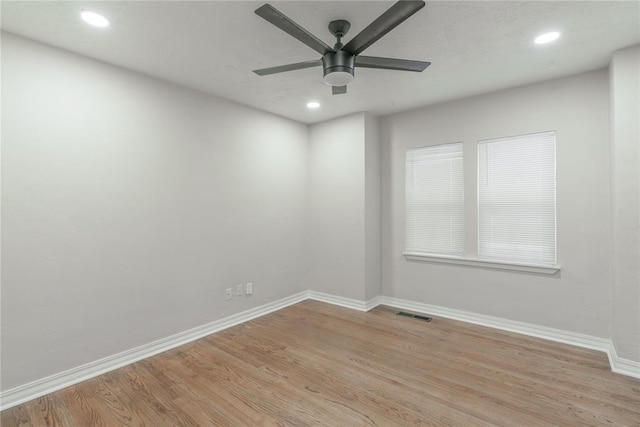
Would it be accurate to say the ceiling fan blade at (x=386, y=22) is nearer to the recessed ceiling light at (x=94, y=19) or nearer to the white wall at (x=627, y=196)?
the recessed ceiling light at (x=94, y=19)

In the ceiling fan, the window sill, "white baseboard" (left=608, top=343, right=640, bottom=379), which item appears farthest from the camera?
the window sill

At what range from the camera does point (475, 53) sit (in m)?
2.64

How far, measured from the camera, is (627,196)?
2.58 meters

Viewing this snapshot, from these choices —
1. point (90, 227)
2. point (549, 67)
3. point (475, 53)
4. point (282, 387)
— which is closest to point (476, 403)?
point (282, 387)

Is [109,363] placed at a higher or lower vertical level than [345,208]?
lower

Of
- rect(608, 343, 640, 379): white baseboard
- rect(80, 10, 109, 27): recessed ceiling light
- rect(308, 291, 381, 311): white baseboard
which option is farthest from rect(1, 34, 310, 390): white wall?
rect(608, 343, 640, 379): white baseboard

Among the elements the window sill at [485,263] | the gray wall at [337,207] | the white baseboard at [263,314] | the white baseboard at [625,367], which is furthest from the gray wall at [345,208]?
the white baseboard at [625,367]

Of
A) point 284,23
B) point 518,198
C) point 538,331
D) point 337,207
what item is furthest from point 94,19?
point 538,331

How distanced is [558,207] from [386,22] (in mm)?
2762

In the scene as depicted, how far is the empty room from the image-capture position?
218cm

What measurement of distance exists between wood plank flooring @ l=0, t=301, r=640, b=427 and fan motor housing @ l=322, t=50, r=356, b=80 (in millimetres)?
2319

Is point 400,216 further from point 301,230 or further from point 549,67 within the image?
point 549,67

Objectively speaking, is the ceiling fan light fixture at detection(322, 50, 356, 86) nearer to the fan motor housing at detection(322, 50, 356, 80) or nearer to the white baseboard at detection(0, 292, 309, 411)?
the fan motor housing at detection(322, 50, 356, 80)

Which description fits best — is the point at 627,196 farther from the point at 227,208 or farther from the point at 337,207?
the point at 227,208
